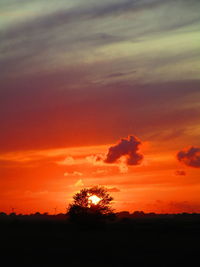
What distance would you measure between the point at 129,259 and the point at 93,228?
5028 centimetres

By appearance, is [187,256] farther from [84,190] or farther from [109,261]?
[84,190]

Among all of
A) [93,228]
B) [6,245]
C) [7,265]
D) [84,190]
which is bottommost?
[7,265]

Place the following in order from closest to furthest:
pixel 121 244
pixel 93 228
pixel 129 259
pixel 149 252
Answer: pixel 129 259, pixel 149 252, pixel 121 244, pixel 93 228

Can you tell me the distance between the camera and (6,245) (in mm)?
67250

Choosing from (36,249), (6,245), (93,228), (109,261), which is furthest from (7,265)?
(93,228)

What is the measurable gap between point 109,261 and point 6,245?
74.0 feet

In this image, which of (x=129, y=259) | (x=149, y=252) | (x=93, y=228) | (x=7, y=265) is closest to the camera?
(x=7, y=265)

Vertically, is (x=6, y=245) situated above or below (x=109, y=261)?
above

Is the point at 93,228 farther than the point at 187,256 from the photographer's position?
Yes

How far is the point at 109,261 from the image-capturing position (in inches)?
1935

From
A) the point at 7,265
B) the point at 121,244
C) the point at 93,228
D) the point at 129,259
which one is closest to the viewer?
the point at 7,265

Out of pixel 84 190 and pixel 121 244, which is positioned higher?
pixel 84 190

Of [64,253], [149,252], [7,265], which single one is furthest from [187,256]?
[7,265]

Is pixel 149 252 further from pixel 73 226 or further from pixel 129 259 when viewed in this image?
pixel 73 226
